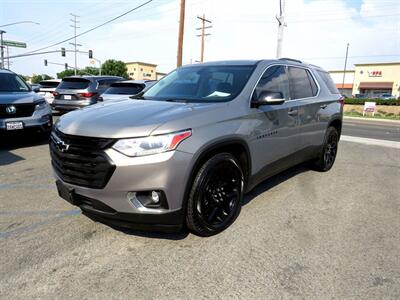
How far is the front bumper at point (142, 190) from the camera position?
101 inches

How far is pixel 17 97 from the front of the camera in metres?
7.07

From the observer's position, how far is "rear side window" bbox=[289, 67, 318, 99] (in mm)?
4449

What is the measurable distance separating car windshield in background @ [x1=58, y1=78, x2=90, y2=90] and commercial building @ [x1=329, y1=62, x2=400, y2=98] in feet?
188

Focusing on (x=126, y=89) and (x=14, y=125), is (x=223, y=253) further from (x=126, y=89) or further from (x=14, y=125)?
(x=126, y=89)

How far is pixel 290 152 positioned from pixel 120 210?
2.50m

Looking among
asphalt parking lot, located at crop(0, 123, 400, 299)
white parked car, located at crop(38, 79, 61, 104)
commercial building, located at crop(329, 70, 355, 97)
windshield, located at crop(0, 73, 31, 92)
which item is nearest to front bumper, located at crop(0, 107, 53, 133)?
windshield, located at crop(0, 73, 31, 92)

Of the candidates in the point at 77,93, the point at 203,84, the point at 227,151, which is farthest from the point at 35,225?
the point at 77,93

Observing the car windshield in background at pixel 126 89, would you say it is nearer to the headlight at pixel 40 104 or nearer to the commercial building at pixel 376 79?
the headlight at pixel 40 104

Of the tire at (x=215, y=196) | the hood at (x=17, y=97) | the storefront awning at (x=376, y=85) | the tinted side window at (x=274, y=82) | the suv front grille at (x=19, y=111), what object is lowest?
the tire at (x=215, y=196)

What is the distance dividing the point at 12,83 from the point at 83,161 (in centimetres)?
648

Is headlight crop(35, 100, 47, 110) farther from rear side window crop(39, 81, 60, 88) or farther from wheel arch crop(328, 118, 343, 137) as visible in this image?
rear side window crop(39, 81, 60, 88)

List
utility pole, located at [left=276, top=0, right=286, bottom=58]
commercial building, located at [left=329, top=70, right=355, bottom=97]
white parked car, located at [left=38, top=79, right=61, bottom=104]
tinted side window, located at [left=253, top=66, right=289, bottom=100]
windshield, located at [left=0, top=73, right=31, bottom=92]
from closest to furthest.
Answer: tinted side window, located at [left=253, top=66, right=289, bottom=100] → windshield, located at [left=0, top=73, right=31, bottom=92] → white parked car, located at [left=38, top=79, right=61, bottom=104] → utility pole, located at [left=276, top=0, right=286, bottom=58] → commercial building, located at [left=329, top=70, right=355, bottom=97]

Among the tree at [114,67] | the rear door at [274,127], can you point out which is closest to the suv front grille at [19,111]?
Result: the rear door at [274,127]

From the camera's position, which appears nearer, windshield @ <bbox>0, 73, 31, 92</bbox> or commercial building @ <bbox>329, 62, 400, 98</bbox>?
windshield @ <bbox>0, 73, 31, 92</bbox>
